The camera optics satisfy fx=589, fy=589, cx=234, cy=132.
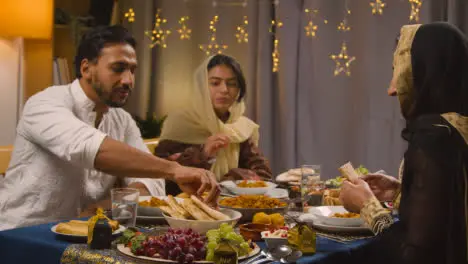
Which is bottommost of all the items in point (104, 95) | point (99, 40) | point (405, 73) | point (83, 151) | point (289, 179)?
point (289, 179)

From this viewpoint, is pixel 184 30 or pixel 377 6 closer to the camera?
pixel 377 6

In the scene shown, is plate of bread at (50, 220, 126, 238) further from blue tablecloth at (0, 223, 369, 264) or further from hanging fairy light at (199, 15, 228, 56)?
hanging fairy light at (199, 15, 228, 56)

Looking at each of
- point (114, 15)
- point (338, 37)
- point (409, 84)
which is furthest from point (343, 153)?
point (409, 84)

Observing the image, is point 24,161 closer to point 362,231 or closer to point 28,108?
point 28,108

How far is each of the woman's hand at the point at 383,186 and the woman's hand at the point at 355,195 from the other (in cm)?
29

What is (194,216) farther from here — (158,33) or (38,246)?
(158,33)

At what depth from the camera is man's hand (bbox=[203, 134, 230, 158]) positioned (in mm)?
3359

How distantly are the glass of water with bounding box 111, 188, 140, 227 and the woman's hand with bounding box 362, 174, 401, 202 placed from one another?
0.88m

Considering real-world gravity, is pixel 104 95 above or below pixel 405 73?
below

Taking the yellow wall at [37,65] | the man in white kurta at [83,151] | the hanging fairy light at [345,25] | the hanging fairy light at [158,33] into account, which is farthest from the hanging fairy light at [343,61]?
the yellow wall at [37,65]

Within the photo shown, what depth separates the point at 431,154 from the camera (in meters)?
1.49

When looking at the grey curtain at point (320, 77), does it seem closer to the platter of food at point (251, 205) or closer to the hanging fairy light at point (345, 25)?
the hanging fairy light at point (345, 25)

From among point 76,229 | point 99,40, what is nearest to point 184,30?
point 99,40

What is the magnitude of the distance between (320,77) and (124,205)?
9.39 feet
